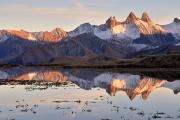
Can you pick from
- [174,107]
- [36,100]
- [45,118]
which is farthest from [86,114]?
[36,100]

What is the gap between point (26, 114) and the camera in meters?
52.2

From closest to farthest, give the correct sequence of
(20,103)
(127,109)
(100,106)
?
1. (127,109)
2. (100,106)
3. (20,103)

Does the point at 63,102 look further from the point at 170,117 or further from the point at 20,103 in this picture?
the point at 170,117

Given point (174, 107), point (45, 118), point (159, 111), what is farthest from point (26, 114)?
point (174, 107)

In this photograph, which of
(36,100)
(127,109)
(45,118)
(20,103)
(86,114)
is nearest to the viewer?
(45,118)

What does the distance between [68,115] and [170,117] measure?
1188cm

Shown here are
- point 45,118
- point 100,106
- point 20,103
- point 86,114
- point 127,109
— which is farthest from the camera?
point 20,103

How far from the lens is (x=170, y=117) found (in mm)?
48938

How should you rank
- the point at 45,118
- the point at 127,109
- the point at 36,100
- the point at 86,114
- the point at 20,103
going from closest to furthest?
the point at 45,118, the point at 86,114, the point at 127,109, the point at 20,103, the point at 36,100

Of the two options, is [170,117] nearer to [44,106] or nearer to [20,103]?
[44,106]

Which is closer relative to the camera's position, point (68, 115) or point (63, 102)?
point (68, 115)

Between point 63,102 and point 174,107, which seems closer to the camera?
point 174,107

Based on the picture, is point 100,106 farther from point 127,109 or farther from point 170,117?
point 170,117

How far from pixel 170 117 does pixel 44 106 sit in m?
19.7
